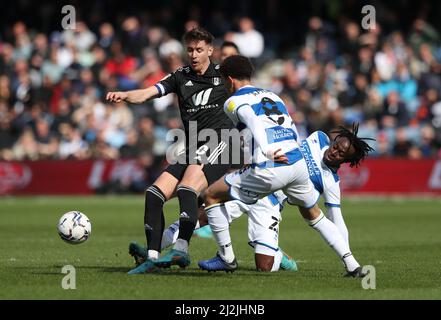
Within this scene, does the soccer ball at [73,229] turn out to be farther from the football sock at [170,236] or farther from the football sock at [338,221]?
the football sock at [338,221]

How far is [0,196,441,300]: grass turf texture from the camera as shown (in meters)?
8.57

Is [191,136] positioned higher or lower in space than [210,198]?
higher

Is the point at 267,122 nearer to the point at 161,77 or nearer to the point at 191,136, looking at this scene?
the point at 191,136

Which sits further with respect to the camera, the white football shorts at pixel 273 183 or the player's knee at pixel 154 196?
the player's knee at pixel 154 196

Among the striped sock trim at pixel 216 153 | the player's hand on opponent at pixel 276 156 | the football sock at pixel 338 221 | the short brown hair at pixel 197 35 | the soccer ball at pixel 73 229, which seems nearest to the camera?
the player's hand on opponent at pixel 276 156

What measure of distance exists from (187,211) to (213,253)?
2.67 m

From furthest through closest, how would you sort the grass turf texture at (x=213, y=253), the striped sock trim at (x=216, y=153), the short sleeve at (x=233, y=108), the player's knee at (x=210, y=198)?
the striped sock trim at (x=216, y=153) < the player's knee at (x=210, y=198) < the short sleeve at (x=233, y=108) < the grass turf texture at (x=213, y=253)

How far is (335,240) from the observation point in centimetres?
964

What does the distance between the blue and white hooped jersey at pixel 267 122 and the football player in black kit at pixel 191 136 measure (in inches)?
45.4

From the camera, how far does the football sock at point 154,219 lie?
1034 centimetres

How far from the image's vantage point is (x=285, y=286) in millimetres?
9055

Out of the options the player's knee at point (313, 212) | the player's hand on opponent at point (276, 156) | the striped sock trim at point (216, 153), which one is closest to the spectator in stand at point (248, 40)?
the striped sock trim at point (216, 153)

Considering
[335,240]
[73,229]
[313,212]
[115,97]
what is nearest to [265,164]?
[313,212]
